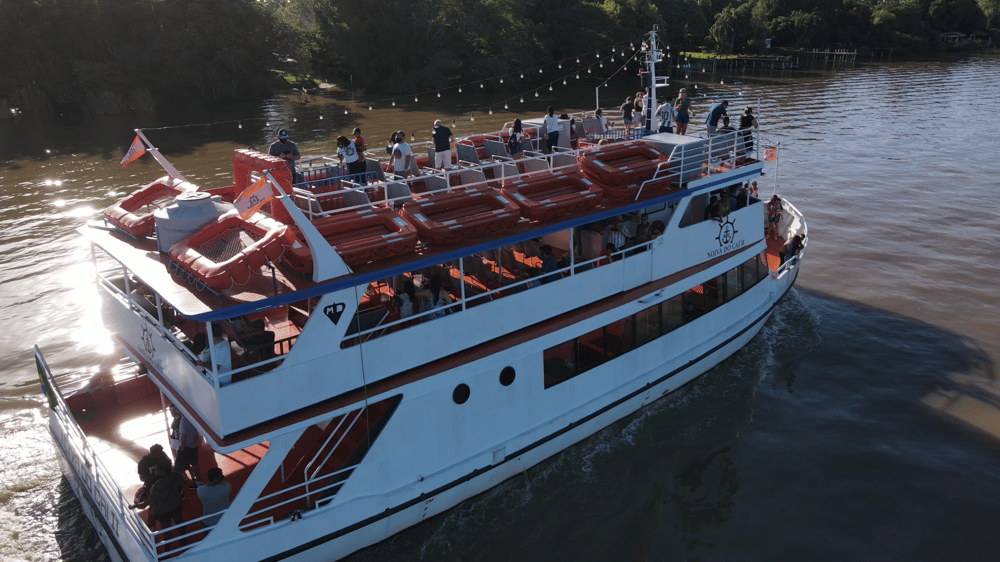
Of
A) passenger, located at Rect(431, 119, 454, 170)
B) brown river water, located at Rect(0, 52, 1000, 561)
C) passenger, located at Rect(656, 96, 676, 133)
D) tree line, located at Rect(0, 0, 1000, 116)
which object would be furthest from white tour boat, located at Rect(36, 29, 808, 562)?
tree line, located at Rect(0, 0, 1000, 116)

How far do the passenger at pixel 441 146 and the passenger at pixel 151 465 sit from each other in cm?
763

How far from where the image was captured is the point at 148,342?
9875 millimetres

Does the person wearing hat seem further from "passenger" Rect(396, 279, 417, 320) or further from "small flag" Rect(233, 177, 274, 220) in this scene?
"small flag" Rect(233, 177, 274, 220)

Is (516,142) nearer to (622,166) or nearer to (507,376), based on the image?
(622,166)

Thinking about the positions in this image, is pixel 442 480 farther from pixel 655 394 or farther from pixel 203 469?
pixel 655 394

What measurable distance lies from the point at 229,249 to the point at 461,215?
3.53 metres

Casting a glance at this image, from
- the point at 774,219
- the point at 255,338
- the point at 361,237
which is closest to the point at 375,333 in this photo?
the point at 361,237

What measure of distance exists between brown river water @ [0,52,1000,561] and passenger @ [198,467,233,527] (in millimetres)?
2239

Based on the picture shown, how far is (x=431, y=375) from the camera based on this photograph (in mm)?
9961

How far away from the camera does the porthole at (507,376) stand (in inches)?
423

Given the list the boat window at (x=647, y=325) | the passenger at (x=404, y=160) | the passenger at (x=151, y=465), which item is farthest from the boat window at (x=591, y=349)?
the passenger at (x=151, y=465)

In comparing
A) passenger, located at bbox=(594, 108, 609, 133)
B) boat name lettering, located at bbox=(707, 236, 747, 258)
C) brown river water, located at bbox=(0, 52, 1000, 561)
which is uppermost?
passenger, located at bbox=(594, 108, 609, 133)

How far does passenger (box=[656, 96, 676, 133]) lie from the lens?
53.3ft

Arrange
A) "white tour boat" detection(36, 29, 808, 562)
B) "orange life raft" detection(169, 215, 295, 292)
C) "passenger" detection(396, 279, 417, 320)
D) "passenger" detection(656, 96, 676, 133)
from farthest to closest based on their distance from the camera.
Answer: "passenger" detection(656, 96, 676, 133), "passenger" detection(396, 279, 417, 320), "white tour boat" detection(36, 29, 808, 562), "orange life raft" detection(169, 215, 295, 292)
